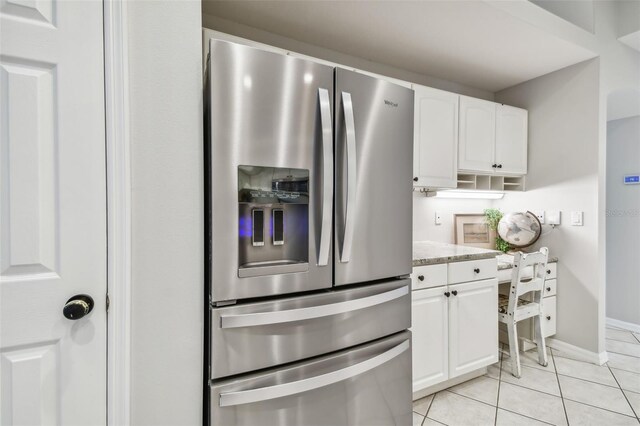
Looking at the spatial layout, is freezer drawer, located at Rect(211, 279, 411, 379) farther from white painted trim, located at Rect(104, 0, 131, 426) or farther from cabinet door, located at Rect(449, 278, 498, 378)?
cabinet door, located at Rect(449, 278, 498, 378)

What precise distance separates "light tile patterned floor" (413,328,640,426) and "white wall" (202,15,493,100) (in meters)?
2.39

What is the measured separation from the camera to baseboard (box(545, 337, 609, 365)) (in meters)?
2.48

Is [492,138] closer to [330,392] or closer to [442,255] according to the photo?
[442,255]

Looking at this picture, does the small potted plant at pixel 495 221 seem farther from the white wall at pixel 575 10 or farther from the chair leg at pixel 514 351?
the white wall at pixel 575 10

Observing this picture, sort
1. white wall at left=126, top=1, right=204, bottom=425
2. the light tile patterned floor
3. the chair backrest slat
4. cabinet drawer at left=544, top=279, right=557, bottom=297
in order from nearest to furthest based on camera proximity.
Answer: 1. white wall at left=126, top=1, right=204, bottom=425
2. the light tile patterned floor
3. the chair backrest slat
4. cabinet drawer at left=544, top=279, right=557, bottom=297

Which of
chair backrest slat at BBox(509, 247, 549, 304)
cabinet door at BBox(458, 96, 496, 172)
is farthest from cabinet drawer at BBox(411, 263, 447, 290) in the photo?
cabinet door at BBox(458, 96, 496, 172)

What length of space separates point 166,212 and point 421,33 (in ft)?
6.57

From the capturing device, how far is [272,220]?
119 cm

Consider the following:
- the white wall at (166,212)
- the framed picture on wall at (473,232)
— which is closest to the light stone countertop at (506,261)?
the framed picture on wall at (473,232)

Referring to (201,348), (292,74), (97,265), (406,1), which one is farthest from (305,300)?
(406,1)

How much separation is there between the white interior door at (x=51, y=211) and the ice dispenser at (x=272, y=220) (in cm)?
42

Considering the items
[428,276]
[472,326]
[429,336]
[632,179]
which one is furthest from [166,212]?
[632,179]

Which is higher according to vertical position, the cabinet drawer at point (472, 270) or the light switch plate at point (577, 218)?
the light switch plate at point (577, 218)

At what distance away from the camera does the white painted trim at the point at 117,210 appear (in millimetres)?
947
